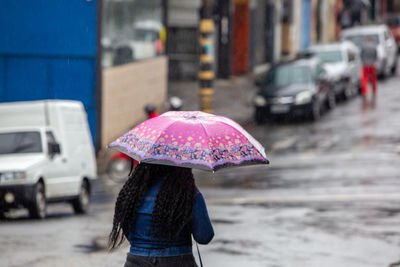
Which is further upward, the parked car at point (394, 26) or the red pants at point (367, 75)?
the parked car at point (394, 26)

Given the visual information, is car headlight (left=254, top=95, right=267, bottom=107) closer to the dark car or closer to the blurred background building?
the dark car

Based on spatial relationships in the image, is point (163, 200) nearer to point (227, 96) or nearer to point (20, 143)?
point (20, 143)

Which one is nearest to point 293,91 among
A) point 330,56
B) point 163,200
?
point 330,56

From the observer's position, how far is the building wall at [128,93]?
22031mm

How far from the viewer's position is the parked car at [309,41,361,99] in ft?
91.8

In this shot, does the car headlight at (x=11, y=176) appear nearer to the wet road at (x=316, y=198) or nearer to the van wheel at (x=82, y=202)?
the van wheel at (x=82, y=202)

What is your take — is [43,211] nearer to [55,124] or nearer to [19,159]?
[19,159]

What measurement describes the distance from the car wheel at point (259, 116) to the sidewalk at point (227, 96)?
1.34 feet

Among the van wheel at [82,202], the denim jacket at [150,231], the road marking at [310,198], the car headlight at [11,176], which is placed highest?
the denim jacket at [150,231]

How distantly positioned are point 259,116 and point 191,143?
2006 centimetres

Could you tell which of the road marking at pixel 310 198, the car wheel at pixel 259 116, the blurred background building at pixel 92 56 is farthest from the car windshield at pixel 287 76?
the road marking at pixel 310 198

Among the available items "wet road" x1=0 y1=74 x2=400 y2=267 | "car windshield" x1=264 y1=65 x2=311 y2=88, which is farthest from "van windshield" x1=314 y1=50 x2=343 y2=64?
"wet road" x1=0 y1=74 x2=400 y2=267

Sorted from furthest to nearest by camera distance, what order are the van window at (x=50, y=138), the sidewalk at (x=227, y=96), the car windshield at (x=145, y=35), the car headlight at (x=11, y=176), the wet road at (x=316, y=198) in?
the sidewalk at (x=227, y=96) < the car windshield at (x=145, y=35) < the van window at (x=50, y=138) < the car headlight at (x=11, y=176) < the wet road at (x=316, y=198)

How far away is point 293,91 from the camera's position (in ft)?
80.2
